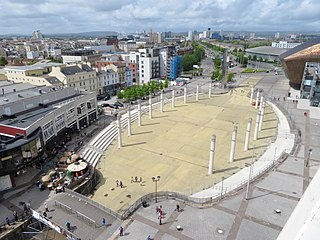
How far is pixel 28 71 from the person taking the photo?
220ft

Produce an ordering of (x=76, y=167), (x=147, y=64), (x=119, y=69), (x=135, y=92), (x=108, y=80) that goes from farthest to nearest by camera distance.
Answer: (x=147, y=64), (x=119, y=69), (x=108, y=80), (x=135, y=92), (x=76, y=167)

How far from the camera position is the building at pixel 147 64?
10162cm

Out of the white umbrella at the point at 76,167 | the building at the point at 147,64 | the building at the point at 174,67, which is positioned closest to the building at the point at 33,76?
the white umbrella at the point at 76,167

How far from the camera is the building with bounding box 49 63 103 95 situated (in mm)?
64812

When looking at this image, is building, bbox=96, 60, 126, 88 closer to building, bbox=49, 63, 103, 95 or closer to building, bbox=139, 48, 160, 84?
building, bbox=49, 63, 103, 95

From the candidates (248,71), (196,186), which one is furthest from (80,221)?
(248,71)

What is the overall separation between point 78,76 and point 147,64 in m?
39.0

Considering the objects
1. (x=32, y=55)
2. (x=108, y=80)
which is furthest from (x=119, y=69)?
(x=32, y=55)

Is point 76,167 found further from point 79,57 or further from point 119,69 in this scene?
point 79,57

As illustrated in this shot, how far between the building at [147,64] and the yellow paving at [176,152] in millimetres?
38964

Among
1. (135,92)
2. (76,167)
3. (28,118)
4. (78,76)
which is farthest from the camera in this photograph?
(135,92)

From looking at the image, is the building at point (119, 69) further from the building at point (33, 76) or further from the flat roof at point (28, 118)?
the flat roof at point (28, 118)

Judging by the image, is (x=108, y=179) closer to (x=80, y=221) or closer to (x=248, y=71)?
(x=80, y=221)

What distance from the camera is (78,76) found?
69.0 m
